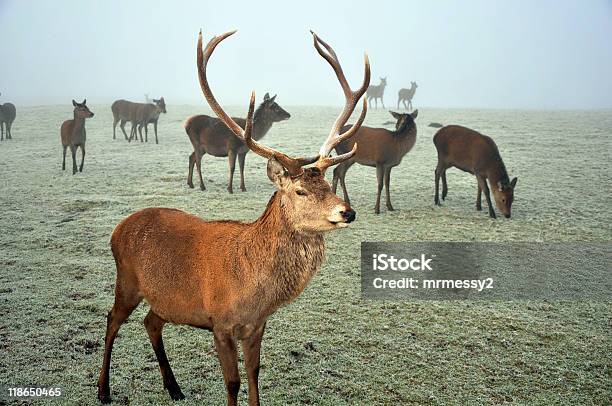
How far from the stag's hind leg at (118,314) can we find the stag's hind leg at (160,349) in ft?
0.49

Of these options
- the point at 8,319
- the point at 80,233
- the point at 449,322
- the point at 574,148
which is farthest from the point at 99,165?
the point at 574,148

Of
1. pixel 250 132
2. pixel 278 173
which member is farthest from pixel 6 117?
pixel 278 173

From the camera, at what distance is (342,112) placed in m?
3.57

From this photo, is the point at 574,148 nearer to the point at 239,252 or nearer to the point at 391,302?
the point at 391,302

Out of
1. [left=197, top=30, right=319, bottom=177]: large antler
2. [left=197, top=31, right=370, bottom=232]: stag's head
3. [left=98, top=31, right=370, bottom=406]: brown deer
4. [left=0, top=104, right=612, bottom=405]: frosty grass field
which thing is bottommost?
[left=0, top=104, right=612, bottom=405]: frosty grass field

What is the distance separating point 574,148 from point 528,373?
1245cm

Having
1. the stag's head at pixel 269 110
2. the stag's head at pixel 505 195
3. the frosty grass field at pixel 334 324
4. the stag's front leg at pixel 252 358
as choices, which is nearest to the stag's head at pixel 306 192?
the stag's front leg at pixel 252 358

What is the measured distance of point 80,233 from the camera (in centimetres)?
698

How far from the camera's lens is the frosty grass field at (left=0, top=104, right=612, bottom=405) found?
12.0 ft

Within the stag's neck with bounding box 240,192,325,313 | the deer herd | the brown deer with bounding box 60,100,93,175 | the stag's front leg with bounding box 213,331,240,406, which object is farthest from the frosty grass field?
the brown deer with bounding box 60,100,93,175

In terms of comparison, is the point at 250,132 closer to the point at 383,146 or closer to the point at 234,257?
the point at 234,257

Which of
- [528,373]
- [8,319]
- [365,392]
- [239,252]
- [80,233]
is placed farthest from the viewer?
[80,233]

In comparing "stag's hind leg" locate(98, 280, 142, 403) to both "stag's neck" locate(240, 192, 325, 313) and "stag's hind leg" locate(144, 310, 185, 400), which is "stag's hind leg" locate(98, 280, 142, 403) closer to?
"stag's hind leg" locate(144, 310, 185, 400)

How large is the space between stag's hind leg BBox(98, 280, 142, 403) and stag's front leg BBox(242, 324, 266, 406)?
0.83 m
